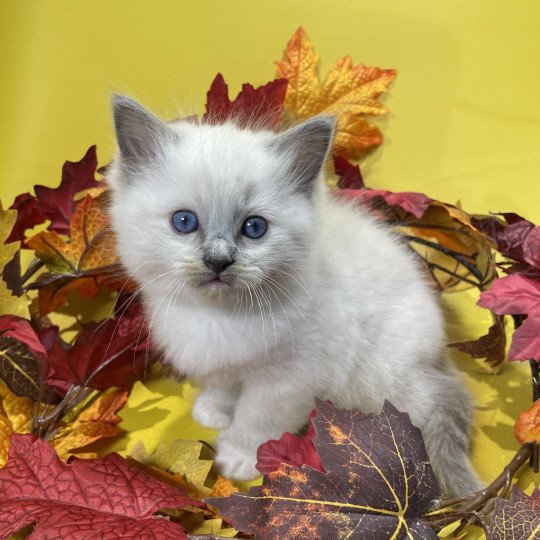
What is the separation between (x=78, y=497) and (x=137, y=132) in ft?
1.82

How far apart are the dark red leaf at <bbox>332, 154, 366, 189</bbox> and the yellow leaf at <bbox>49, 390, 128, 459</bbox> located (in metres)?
0.68

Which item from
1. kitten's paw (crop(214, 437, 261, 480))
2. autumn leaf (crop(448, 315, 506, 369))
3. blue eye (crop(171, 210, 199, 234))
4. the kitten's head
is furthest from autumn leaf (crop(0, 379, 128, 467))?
autumn leaf (crop(448, 315, 506, 369))

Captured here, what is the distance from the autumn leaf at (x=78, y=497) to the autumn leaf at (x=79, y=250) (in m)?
0.38

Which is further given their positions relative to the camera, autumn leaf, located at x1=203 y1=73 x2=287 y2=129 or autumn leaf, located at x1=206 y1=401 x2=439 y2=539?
autumn leaf, located at x1=203 y1=73 x2=287 y2=129

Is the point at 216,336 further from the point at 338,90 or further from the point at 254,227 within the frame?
the point at 338,90

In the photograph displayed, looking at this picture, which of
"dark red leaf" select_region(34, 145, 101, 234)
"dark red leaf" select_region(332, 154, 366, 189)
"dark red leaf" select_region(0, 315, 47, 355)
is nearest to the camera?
"dark red leaf" select_region(0, 315, 47, 355)

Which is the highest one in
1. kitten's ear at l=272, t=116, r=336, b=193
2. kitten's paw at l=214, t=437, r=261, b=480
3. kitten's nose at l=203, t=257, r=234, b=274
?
kitten's ear at l=272, t=116, r=336, b=193

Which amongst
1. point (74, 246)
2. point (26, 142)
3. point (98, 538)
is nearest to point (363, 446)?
point (98, 538)

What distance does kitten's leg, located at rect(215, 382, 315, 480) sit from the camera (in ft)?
3.84

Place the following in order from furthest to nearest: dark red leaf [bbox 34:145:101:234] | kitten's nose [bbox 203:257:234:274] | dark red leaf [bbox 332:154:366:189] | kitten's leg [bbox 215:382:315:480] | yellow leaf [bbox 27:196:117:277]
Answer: dark red leaf [bbox 332:154:366:189], dark red leaf [bbox 34:145:101:234], yellow leaf [bbox 27:196:117:277], kitten's leg [bbox 215:382:315:480], kitten's nose [bbox 203:257:234:274]

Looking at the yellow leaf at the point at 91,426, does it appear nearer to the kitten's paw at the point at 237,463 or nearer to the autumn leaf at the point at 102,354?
the autumn leaf at the point at 102,354

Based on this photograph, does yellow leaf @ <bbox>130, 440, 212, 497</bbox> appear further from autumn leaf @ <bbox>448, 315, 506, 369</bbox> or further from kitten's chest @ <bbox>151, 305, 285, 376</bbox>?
autumn leaf @ <bbox>448, 315, 506, 369</bbox>

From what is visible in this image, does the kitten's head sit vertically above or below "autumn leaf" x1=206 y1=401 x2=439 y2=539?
above

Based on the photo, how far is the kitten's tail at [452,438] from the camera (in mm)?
1106
